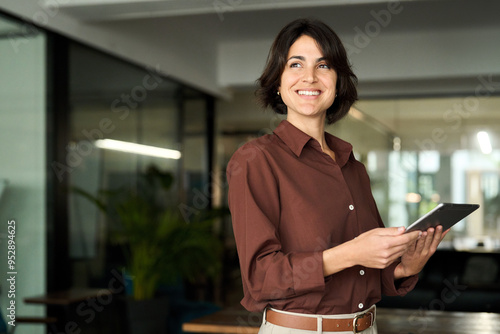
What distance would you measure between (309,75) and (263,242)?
16.6 inches

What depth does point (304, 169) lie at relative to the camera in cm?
149

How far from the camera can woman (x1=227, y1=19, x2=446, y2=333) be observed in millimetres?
1321

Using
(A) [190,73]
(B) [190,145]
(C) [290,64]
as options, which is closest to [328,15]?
(A) [190,73]

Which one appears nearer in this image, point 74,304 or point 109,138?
point 74,304

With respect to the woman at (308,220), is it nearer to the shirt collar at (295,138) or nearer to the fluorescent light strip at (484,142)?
the shirt collar at (295,138)

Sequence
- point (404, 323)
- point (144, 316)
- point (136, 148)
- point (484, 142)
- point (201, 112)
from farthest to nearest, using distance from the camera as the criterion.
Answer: point (201, 112) < point (484, 142) < point (136, 148) < point (144, 316) < point (404, 323)

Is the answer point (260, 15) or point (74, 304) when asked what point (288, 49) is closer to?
point (74, 304)

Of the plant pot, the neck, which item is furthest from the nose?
the plant pot

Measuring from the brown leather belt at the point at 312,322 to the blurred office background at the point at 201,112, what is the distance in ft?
8.29

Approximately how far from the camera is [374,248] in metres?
1.25

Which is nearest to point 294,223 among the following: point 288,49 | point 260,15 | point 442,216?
point 442,216

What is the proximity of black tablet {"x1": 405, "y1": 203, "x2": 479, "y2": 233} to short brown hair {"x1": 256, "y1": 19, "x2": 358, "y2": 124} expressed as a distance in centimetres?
43

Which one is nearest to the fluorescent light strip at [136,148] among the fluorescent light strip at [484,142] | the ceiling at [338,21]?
the ceiling at [338,21]

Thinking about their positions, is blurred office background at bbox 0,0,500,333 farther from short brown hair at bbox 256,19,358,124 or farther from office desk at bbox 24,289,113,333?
short brown hair at bbox 256,19,358,124
